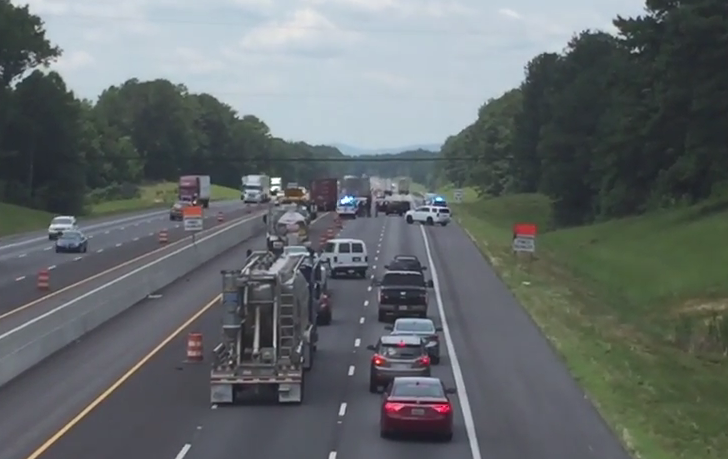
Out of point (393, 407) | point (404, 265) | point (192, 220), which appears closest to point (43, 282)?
point (404, 265)

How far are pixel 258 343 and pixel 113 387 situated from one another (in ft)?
15.2

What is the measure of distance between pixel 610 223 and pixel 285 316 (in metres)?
73.9

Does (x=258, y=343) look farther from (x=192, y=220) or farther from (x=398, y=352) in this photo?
(x=192, y=220)

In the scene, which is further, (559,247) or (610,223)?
(610,223)

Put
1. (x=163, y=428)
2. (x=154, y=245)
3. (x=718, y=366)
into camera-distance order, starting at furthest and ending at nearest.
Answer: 1. (x=154, y=245)
2. (x=718, y=366)
3. (x=163, y=428)

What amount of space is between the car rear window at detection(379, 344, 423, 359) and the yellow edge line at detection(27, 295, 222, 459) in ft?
21.3

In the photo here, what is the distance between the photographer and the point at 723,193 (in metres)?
91.9

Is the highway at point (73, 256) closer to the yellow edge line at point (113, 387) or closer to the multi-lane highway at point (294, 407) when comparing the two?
the yellow edge line at point (113, 387)

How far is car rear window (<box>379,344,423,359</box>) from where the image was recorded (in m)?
38.1

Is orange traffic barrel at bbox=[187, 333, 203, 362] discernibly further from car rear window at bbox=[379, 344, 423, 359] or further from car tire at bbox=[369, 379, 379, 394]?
car rear window at bbox=[379, 344, 423, 359]

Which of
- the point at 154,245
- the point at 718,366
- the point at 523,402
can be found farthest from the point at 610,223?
the point at 523,402

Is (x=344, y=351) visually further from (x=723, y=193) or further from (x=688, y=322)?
(x=723, y=193)

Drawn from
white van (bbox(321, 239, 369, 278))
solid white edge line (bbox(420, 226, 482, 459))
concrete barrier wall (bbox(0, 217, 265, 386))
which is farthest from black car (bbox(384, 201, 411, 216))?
solid white edge line (bbox(420, 226, 482, 459))

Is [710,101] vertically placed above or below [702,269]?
above
